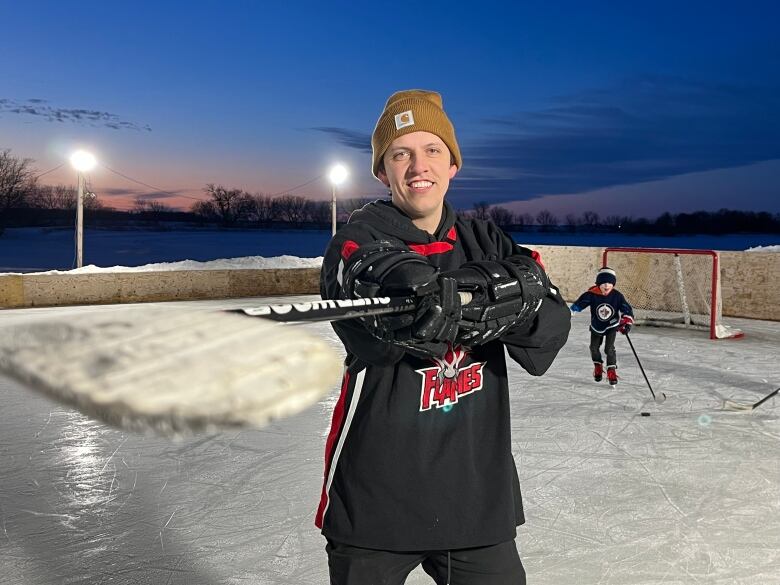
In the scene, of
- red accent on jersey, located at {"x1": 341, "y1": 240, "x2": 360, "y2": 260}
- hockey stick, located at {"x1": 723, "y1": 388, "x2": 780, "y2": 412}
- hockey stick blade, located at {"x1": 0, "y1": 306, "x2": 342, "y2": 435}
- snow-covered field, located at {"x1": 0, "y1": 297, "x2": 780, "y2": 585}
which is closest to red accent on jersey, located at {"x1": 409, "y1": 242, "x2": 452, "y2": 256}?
red accent on jersey, located at {"x1": 341, "y1": 240, "x2": 360, "y2": 260}

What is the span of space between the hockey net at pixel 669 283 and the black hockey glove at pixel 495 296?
8.60 meters

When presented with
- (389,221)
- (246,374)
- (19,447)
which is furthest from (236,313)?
(19,447)

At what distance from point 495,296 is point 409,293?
205 millimetres

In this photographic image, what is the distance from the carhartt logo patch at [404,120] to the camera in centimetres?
154

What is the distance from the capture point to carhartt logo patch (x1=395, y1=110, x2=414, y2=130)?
60.8 inches

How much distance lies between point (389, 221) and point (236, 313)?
604 mm

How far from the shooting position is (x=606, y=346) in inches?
238

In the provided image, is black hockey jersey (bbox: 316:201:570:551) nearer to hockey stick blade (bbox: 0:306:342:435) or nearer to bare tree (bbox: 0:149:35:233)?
hockey stick blade (bbox: 0:306:342:435)

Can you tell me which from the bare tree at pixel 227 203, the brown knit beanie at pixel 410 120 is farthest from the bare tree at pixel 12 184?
the brown knit beanie at pixel 410 120

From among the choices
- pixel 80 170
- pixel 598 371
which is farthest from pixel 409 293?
pixel 80 170

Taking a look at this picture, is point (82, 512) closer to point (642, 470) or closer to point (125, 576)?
point (125, 576)

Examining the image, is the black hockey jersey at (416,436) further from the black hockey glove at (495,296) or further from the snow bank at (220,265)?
the snow bank at (220,265)

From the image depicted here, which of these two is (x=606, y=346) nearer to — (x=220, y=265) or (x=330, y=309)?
(x=330, y=309)

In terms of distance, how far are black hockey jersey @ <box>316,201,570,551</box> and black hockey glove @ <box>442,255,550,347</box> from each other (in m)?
0.09
